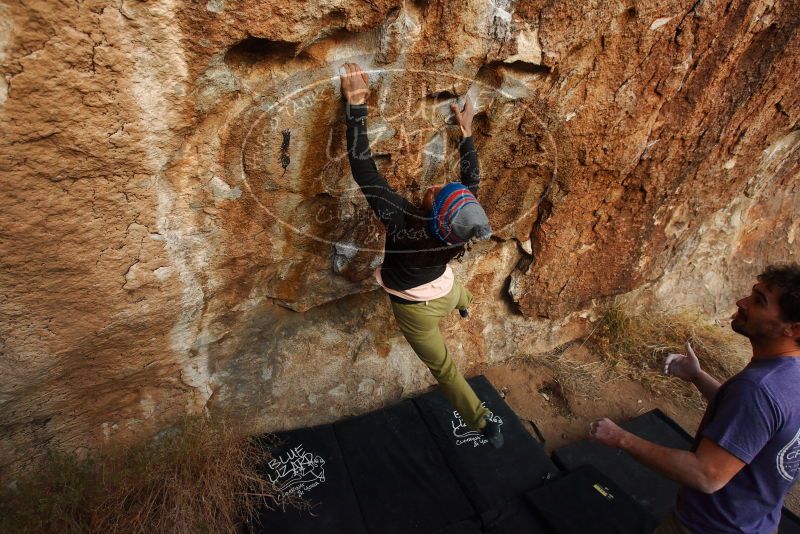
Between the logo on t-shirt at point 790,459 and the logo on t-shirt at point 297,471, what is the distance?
2.00m

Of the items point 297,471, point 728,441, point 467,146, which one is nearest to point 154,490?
point 297,471

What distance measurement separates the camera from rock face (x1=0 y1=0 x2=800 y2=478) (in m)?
1.44

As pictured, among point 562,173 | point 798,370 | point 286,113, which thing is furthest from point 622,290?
point 286,113

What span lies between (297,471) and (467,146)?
75.3 inches

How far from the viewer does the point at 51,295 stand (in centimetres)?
172

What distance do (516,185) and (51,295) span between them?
2.24 meters

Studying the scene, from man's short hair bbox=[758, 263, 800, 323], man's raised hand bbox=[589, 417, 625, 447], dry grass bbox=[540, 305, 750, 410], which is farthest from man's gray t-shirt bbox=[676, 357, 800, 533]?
dry grass bbox=[540, 305, 750, 410]

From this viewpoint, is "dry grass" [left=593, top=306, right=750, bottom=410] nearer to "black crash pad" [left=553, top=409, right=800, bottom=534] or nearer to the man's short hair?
"black crash pad" [left=553, top=409, right=800, bottom=534]

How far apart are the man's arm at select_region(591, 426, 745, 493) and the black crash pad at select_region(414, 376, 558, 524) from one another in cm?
122

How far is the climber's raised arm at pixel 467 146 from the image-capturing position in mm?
2140

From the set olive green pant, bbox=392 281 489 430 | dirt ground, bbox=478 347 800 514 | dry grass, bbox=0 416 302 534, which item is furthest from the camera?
dirt ground, bbox=478 347 800 514

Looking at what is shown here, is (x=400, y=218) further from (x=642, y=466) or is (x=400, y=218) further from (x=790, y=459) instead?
(x=642, y=466)

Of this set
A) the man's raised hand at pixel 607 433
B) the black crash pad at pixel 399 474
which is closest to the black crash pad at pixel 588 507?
the black crash pad at pixel 399 474

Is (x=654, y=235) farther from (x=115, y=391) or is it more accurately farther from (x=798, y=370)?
(x=115, y=391)
